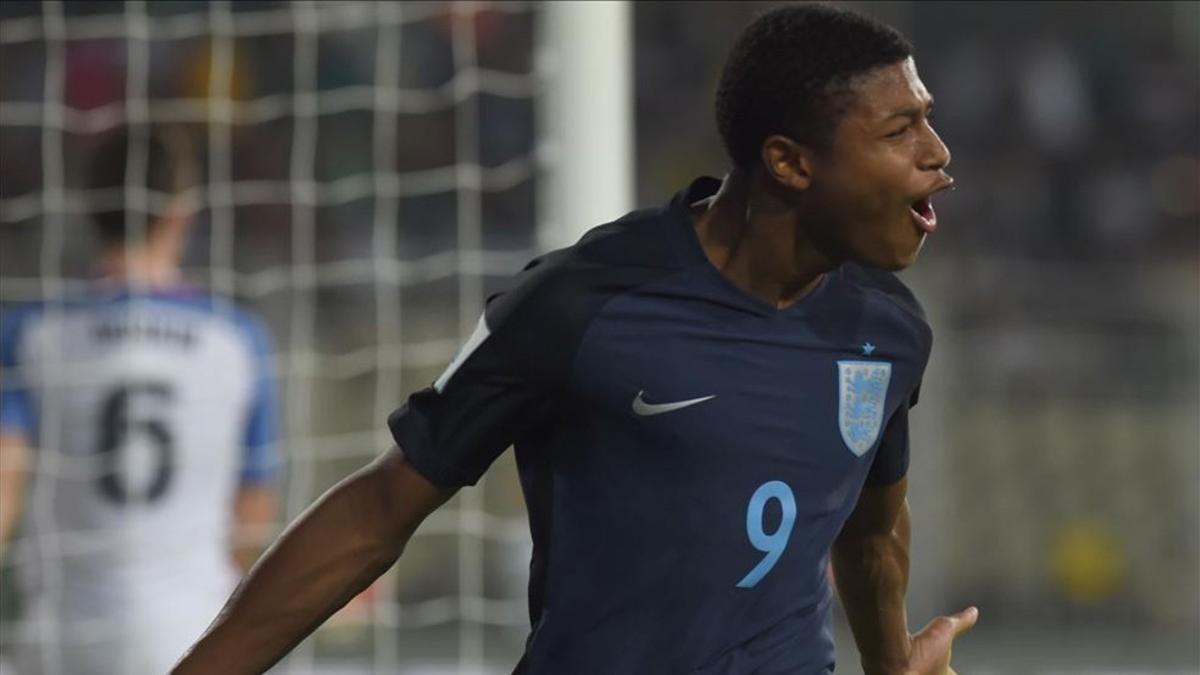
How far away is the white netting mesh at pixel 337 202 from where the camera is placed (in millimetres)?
5770

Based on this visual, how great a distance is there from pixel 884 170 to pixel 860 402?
30 centimetres

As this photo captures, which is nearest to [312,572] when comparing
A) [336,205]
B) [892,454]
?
[892,454]

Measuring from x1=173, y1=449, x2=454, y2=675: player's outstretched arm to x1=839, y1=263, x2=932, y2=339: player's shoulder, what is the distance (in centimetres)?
58

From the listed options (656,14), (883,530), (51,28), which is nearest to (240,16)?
(51,28)

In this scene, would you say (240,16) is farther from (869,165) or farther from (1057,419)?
(869,165)

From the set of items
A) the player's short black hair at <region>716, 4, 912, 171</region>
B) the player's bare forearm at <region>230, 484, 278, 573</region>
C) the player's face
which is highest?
the player's short black hair at <region>716, 4, 912, 171</region>

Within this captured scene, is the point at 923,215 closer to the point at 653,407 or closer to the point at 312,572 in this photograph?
the point at 653,407

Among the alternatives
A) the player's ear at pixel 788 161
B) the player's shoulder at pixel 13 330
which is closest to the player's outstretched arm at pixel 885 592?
the player's ear at pixel 788 161

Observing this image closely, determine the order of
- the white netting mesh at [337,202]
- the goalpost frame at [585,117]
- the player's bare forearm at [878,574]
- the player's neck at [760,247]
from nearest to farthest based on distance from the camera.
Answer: the player's neck at [760,247] → the player's bare forearm at [878,574] → the goalpost frame at [585,117] → the white netting mesh at [337,202]

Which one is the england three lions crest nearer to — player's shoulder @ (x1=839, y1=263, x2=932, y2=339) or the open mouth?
player's shoulder @ (x1=839, y1=263, x2=932, y2=339)

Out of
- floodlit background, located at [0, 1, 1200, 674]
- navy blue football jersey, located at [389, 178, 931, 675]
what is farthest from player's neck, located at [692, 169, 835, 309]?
floodlit background, located at [0, 1, 1200, 674]

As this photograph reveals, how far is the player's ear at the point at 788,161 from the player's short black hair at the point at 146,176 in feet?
8.21

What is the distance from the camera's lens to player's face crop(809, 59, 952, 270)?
2.31 metres

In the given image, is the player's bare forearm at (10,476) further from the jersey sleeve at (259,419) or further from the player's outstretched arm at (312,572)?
the player's outstretched arm at (312,572)
